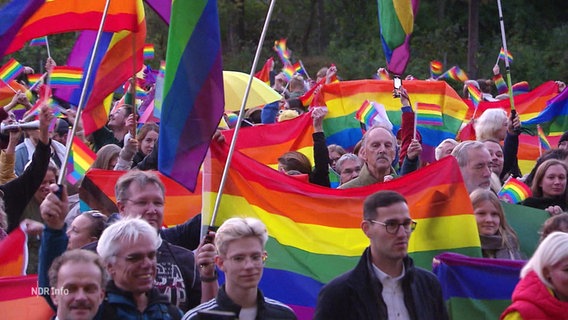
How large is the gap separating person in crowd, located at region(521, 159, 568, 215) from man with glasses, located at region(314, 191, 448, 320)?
2818mm

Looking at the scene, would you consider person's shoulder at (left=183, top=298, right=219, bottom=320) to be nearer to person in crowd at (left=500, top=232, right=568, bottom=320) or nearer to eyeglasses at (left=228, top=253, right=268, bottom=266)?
eyeglasses at (left=228, top=253, right=268, bottom=266)

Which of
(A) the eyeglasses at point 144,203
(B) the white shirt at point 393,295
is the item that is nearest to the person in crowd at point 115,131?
(A) the eyeglasses at point 144,203

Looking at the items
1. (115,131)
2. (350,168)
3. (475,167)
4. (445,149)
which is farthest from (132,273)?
(115,131)

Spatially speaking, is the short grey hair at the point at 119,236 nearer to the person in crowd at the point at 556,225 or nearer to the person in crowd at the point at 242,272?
the person in crowd at the point at 242,272

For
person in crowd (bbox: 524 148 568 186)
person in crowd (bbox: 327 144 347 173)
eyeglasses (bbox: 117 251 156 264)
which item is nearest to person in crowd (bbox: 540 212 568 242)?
person in crowd (bbox: 524 148 568 186)

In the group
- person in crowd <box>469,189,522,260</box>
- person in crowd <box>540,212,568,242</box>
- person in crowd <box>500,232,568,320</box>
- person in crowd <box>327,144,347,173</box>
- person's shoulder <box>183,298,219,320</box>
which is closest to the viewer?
person's shoulder <box>183,298,219,320</box>

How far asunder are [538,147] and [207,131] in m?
6.04

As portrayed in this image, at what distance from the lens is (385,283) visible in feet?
19.6

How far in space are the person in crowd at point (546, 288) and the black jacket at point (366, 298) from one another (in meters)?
0.36

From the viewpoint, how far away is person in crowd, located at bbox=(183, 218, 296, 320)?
5.81 meters

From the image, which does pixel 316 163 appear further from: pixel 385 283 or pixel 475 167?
pixel 385 283

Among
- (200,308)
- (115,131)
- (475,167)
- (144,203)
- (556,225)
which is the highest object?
(115,131)

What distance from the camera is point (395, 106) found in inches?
508

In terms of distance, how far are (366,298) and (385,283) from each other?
132 millimetres
